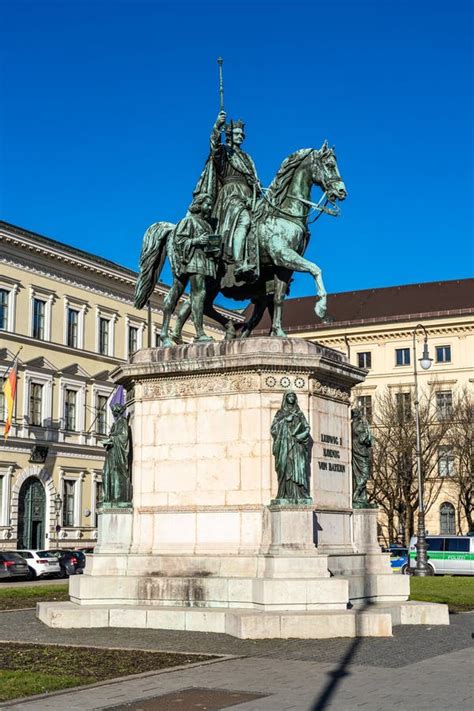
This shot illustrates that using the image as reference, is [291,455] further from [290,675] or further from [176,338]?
[290,675]

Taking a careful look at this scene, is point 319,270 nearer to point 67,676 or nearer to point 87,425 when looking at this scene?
point 67,676

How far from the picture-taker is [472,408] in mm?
66062

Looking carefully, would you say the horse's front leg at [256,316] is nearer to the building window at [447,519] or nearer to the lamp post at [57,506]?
the lamp post at [57,506]

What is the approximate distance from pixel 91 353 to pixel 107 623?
52359 mm

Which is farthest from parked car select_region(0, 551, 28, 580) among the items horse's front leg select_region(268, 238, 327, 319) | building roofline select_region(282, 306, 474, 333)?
building roofline select_region(282, 306, 474, 333)

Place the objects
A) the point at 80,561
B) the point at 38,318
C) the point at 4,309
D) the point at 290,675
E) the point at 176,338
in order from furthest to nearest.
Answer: the point at 38,318
the point at 4,309
the point at 80,561
the point at 176,338
the point at 290,675

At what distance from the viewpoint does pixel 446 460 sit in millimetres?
66188

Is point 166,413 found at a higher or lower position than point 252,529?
higher

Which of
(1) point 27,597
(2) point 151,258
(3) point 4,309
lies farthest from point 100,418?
(2) point 151,258

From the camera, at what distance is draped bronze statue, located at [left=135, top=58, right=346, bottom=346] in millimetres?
19438

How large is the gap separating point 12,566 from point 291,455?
3005 cm

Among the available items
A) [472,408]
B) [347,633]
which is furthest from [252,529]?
[472,408]

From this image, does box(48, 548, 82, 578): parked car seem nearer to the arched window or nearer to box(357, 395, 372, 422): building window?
box(357, 395, 372, 422): building window

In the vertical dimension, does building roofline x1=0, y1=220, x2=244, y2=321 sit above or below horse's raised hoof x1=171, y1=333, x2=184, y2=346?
above
